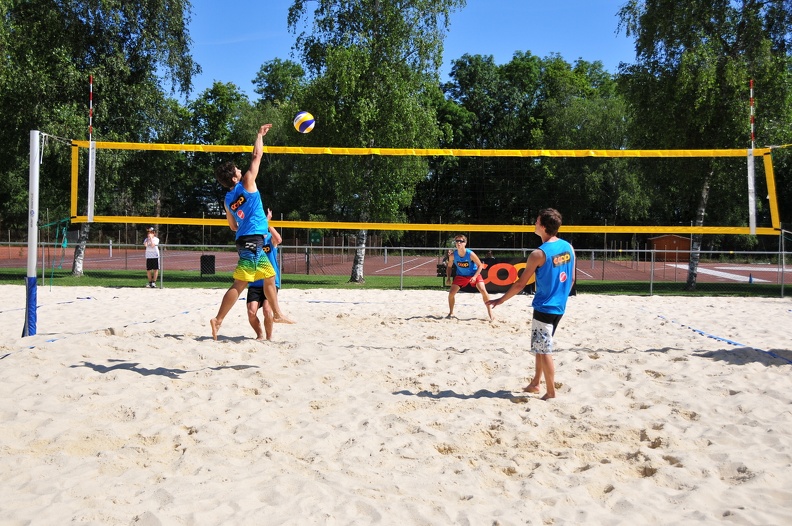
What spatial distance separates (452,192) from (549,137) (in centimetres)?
2629

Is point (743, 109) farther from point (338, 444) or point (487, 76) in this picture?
point (487, 76)

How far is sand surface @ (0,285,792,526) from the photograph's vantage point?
8.42ft

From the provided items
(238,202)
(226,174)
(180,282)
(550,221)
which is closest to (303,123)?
(226,174)

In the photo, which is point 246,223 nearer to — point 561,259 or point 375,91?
point 561,259

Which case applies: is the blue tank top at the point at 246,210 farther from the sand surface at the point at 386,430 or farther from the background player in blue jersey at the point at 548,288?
the background player in blue jersey at the point at 548,288

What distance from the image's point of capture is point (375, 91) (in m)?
16.5

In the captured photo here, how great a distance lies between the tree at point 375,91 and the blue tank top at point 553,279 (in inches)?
475

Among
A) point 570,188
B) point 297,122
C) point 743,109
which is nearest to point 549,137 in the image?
point 570,188

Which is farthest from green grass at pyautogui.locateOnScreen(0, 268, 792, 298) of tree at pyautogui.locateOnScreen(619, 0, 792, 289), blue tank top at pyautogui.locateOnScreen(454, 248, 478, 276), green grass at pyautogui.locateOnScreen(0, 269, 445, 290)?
blue tank top at pyautogui.locateOnScreen(454, 248, 478, 276)

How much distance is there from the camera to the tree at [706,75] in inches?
600

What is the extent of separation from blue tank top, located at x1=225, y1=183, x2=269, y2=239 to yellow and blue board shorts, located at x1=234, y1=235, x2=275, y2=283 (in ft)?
0.21

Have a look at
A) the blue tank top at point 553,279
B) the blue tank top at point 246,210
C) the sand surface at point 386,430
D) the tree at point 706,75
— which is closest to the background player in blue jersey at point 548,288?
the blue tank top at point 553,279

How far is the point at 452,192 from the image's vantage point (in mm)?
12734

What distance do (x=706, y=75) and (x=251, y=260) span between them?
13.7 m
